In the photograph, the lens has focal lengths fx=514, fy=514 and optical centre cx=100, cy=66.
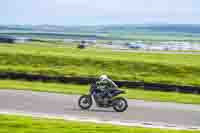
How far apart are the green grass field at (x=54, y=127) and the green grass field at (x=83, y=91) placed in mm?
9971

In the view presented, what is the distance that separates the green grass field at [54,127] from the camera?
15.8 m

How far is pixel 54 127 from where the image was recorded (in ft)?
54.2

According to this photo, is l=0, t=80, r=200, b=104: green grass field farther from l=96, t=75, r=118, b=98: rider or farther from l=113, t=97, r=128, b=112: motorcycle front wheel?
l=96, t=75, r=118, b=98: rider

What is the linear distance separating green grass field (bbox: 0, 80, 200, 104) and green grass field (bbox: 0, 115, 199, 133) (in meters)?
9.97

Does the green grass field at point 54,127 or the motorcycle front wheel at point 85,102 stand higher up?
the motorcycle front wheel at point 85,102

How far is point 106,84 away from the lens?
875 inches

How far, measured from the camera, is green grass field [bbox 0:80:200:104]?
91.7ft

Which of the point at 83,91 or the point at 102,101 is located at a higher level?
the point at 83,91

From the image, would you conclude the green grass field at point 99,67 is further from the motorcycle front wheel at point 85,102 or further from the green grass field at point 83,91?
the motorcycle front wheel at point 85,102

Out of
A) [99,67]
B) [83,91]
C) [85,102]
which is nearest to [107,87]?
[85,102]

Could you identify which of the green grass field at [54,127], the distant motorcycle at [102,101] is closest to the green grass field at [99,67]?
the distant motorcycle at [102,101]

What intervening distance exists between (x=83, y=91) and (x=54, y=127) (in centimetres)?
1336

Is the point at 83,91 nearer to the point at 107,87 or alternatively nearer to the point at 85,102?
the point at 85,102

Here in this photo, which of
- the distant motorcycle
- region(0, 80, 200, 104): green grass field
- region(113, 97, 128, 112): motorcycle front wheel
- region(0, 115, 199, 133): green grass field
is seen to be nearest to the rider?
the distant motorcycle
